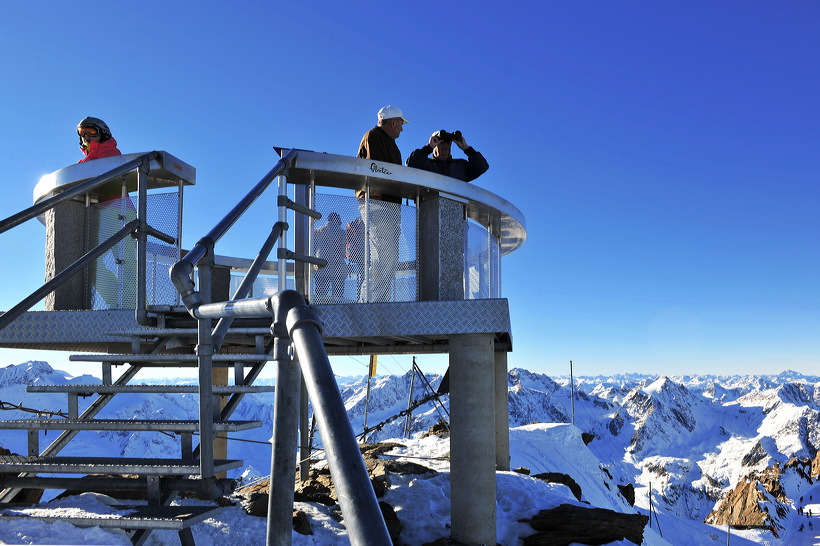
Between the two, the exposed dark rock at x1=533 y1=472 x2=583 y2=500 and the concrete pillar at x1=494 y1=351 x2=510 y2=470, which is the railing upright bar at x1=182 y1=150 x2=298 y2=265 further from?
the exposed dark rock at x1=533 y1=472 x2=583 y2=500

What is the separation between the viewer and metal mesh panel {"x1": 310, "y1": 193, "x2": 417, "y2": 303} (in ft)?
22.1

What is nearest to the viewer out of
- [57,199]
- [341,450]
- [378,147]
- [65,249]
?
[341,450]

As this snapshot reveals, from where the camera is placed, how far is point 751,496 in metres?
113

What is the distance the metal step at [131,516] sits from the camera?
3215 millimetres

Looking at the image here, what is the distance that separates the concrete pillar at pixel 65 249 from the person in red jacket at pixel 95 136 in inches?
22.7

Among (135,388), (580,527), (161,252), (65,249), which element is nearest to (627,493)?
(580,527)

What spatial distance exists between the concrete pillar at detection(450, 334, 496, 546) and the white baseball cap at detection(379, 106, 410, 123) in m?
2.70

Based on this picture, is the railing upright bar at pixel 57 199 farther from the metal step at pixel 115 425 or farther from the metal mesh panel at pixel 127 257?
the metal step at pixel 115 425

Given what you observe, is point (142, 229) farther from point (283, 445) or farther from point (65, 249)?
point (283, 445)

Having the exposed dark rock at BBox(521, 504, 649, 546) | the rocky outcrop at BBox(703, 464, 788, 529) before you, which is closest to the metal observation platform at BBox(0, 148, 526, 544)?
the exposed dark rock at BBox(521, 504, 649, 546)

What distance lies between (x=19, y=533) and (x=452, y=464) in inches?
163

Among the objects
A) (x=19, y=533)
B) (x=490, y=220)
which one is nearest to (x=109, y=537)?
(x=19, y=533)

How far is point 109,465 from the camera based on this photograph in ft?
12.5

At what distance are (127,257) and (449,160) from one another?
12.3ft
